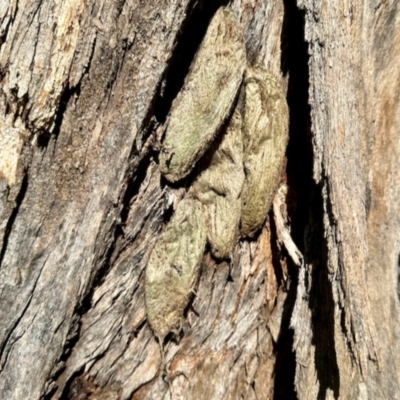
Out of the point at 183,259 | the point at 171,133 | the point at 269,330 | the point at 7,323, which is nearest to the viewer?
the point at 7,323

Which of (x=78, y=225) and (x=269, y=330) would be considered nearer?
(x=78, y=225)

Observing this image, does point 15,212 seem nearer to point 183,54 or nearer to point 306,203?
point 183,54

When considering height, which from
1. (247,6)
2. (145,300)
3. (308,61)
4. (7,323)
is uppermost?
(247,6)

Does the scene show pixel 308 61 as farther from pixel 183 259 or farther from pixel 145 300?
pixel 145 300

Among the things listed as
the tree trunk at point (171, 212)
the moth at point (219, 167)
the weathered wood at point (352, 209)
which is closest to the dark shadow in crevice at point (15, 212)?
the tree trunk at point (171, 212)

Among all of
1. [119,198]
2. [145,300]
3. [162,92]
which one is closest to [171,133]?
[162,92]

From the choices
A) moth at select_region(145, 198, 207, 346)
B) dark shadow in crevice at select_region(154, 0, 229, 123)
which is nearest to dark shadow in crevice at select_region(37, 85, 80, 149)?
dark shadow in crevice at select_region(154, 0, 229, 123)

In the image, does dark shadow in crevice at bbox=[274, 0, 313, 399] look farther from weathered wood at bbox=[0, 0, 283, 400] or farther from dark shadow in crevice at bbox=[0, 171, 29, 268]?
dark shadow in crevice at bbox=[0, 171, 29, 268]
